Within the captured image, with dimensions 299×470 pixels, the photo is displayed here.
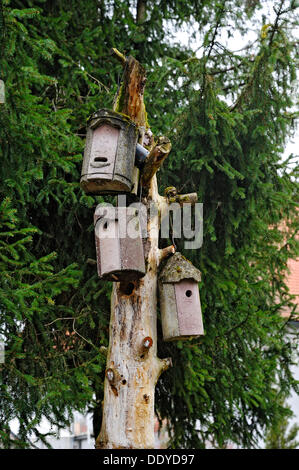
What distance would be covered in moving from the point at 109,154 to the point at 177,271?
0.81 meters

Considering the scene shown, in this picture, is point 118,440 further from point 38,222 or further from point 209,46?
point 209,46

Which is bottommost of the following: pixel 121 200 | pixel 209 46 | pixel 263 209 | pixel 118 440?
pixel 118 440

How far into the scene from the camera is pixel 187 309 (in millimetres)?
3648

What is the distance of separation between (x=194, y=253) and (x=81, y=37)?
246 cm

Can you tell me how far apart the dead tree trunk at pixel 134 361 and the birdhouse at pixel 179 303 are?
0.08m

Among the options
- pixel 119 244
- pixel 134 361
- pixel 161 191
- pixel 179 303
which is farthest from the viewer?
Result: pixel 161 191

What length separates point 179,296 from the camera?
3.65 m

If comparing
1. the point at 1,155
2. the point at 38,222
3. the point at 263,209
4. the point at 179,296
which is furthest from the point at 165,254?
the point at 38,222

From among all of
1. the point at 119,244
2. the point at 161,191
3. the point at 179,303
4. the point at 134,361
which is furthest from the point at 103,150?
the point at 161,191

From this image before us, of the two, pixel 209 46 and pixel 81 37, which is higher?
pixel 81 37

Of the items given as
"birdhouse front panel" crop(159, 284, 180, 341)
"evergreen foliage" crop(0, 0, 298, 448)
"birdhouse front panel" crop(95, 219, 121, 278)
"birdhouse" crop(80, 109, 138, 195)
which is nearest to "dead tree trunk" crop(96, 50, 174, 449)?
"birdhouse front panel" crop(159, 284, 180, 341)

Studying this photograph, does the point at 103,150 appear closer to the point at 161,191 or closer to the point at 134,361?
the point at 134,361

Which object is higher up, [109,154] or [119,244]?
Answer: [109,154]

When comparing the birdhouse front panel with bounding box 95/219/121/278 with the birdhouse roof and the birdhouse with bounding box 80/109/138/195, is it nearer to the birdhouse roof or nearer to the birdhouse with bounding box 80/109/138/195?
the birdhouse with bounding box 80/109/138/195
